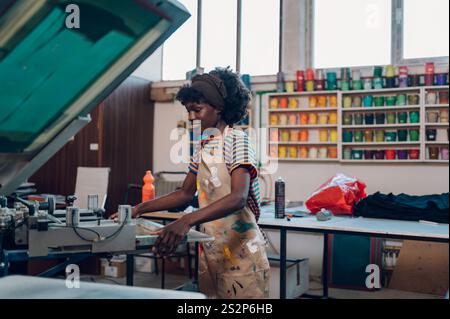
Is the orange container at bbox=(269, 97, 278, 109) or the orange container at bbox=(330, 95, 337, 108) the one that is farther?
the orange container at bbox=(269, 97, 278, 109)

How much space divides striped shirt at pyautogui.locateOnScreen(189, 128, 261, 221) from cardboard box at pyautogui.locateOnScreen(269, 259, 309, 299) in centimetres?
186

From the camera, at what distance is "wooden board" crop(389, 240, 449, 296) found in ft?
12.9

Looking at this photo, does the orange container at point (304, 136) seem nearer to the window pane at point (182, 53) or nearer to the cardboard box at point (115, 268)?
the window pane at point (182, 53)

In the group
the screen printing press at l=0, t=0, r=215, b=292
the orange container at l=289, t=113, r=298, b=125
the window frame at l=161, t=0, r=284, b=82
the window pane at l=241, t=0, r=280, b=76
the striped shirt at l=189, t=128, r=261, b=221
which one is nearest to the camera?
the screen printing press at l=0, t=0, r=215, b=292

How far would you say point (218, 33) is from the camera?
17.1 ft

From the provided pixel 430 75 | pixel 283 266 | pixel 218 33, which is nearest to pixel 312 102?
pixel 430 75

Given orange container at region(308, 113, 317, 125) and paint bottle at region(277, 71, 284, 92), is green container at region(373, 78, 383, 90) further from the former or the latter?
paint bottle at region(277, 71, 284, 92)

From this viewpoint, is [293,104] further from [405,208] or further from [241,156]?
[241,156]

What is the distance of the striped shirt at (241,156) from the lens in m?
1.51

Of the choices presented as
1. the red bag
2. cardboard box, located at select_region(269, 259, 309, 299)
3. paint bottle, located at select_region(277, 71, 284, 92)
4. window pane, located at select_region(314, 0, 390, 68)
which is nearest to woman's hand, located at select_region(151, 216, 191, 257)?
the red bag

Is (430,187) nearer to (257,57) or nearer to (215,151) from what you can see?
(257,57)

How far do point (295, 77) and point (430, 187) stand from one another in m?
1.60
